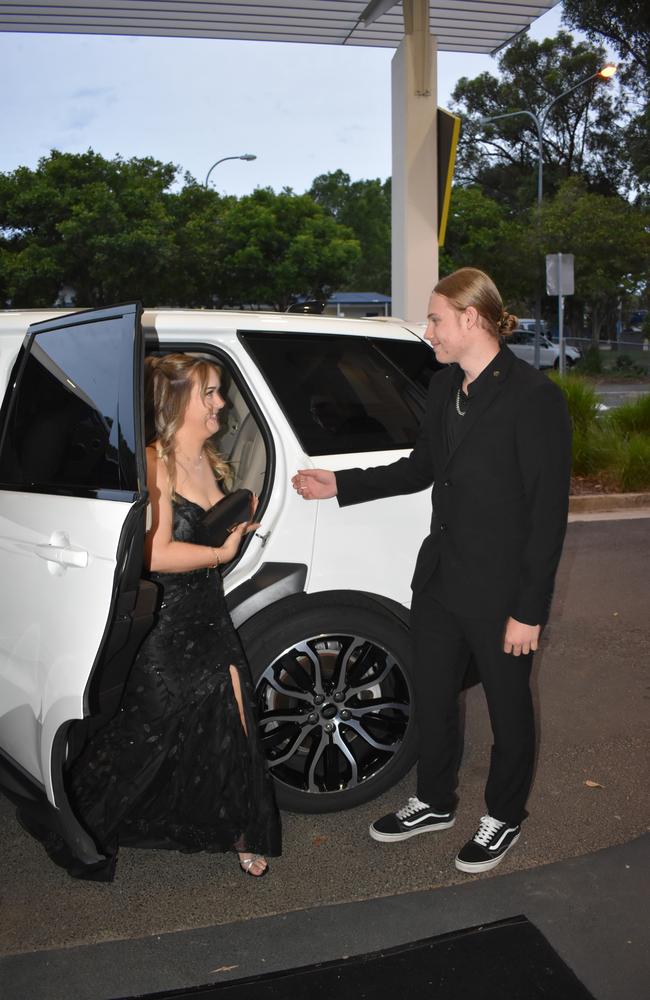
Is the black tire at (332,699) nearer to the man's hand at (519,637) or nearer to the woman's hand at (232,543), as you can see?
the woman's hand at (232,543)

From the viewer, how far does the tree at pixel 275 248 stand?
37375 millimetres

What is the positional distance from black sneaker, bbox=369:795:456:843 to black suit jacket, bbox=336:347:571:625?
2.65ft

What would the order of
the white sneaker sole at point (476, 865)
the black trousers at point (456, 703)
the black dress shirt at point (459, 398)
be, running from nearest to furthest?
the black dress shirt at point (459, 398), the black trousers at point (456, 703), the white sneaker sole at point (476, 865)

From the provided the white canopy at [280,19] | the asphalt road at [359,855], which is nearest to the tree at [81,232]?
the white canopy at [280,19]

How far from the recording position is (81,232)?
31.7m

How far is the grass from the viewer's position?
985cm

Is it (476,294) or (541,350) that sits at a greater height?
(541,350)

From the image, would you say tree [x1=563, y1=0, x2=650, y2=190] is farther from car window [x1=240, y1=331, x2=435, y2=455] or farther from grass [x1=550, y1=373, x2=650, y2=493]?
car window [x1=240, y1=331, x2=435, y2=455]

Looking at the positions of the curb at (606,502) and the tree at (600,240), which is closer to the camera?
the curb at (606,502)

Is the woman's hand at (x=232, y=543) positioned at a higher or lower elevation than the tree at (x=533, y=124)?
lower

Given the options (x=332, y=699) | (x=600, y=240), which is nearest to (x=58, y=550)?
(x=332, y=699)

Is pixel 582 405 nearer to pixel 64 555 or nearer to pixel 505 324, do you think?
pixel 505 324

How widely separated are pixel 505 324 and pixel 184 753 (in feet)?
5.41

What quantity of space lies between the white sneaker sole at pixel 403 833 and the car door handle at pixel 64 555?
149 cm
